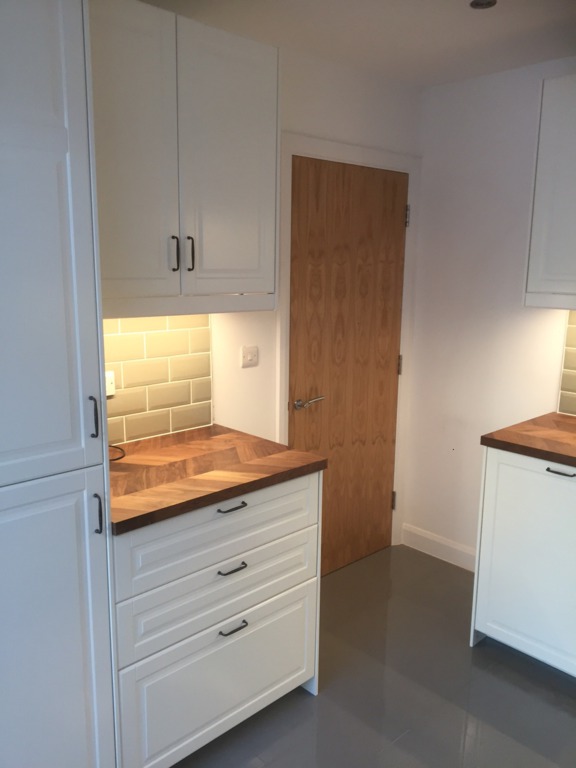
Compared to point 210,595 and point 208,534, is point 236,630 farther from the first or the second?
point 208,534

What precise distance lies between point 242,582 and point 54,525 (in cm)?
70

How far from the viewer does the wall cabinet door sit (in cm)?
158

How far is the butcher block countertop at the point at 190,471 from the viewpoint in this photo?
5.96 ft

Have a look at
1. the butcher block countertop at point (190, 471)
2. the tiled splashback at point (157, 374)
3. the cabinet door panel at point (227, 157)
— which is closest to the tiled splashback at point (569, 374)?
the butcher block countertop at point (190, 471)

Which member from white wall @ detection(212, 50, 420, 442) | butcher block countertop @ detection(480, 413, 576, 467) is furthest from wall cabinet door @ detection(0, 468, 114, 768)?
butcher block countertop @ detection(480, 413, 576, 467)

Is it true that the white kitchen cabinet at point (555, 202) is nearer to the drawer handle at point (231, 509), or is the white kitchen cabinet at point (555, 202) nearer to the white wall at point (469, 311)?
the white wall at point (469, 311)

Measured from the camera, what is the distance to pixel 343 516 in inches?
136

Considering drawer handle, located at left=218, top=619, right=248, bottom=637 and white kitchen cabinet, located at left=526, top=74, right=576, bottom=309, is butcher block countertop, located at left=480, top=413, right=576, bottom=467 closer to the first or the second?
white kitchen cabinet, located at left=526, top=74, right=576, bottom=309

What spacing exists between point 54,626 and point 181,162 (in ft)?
4.56

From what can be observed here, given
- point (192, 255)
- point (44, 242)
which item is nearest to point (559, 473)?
point (192, 255)

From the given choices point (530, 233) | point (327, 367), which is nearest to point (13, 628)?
point (327, 367)

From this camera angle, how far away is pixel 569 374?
→ 118 inches

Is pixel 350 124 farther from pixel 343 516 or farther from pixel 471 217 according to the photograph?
pixel 343 516

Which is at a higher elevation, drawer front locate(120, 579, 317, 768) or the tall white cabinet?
the tall white cabinet
